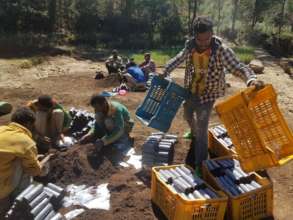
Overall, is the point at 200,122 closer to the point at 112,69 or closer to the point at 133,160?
the point at 133,160

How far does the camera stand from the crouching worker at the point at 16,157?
456 centimetres

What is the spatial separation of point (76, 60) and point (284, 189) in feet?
46.8

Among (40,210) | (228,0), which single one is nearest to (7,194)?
(40,210)

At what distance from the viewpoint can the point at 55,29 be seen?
24.8 meters

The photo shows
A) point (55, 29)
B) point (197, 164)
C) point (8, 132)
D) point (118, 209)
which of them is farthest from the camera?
point (55, 29)

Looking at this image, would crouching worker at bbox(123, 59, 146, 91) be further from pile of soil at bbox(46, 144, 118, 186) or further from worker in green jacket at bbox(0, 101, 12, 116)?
pile of soil at bbox(46, 144, 118, 186)

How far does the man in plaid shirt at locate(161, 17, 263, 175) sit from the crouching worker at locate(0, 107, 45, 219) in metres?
2.33

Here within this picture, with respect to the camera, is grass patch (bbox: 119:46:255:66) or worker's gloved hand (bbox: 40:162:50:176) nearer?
worker's gloved hand (bbox: 40:162:50:176)

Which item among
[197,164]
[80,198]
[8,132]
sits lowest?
[80,198]

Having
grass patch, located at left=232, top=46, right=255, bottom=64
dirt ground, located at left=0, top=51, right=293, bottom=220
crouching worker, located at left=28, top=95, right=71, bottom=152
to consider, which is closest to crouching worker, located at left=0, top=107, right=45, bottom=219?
dirt ground, located at left=0, top=51, right=293, bottom=220

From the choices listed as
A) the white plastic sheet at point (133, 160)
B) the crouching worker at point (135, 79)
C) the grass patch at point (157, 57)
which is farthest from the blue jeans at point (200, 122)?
the grass patch at point (157, 57)

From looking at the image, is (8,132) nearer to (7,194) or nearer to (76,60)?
(7,194)

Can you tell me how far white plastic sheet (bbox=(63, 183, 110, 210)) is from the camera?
5637 millimetres

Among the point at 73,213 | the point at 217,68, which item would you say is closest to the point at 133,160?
the point at 73,213
